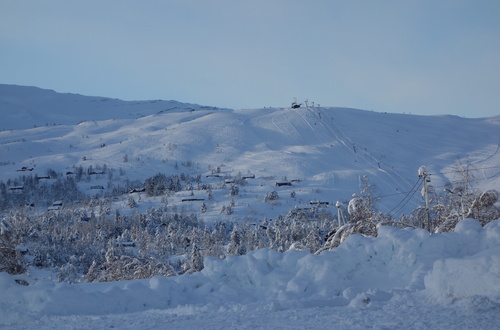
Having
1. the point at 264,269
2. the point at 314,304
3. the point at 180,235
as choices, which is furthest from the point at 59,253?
the point at 314,304

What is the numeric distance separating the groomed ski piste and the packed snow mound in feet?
0.05

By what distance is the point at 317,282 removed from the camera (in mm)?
5836

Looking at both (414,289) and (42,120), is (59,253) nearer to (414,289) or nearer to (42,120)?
(414,289)

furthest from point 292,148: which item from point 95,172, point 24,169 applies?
point 24,169

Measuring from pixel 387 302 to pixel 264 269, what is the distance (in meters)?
2.14

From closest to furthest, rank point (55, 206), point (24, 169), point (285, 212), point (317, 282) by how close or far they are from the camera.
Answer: point (317, 282)
point (285, 212)
point (55, 206)
point (24, 169)

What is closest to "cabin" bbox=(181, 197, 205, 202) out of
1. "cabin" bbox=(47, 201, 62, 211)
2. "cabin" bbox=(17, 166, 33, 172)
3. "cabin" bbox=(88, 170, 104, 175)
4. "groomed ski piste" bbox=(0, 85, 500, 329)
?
"groomed ski piste" bbox=(0, 85, 500, 329)

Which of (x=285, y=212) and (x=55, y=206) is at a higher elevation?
(x=55, y=206)

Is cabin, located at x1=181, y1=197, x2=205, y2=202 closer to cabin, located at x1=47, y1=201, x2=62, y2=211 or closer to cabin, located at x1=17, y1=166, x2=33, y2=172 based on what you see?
cabin, located at x1=47, y1=201, x2=62, y2=211

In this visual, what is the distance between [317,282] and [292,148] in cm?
4289

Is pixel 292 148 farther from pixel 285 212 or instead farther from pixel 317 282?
pixel 317 282

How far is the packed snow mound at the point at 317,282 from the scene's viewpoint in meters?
4.61

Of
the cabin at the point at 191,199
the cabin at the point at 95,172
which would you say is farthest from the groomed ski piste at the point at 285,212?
the cabin at the point at 95,172

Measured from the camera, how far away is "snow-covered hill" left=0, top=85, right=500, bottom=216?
38250 mm
